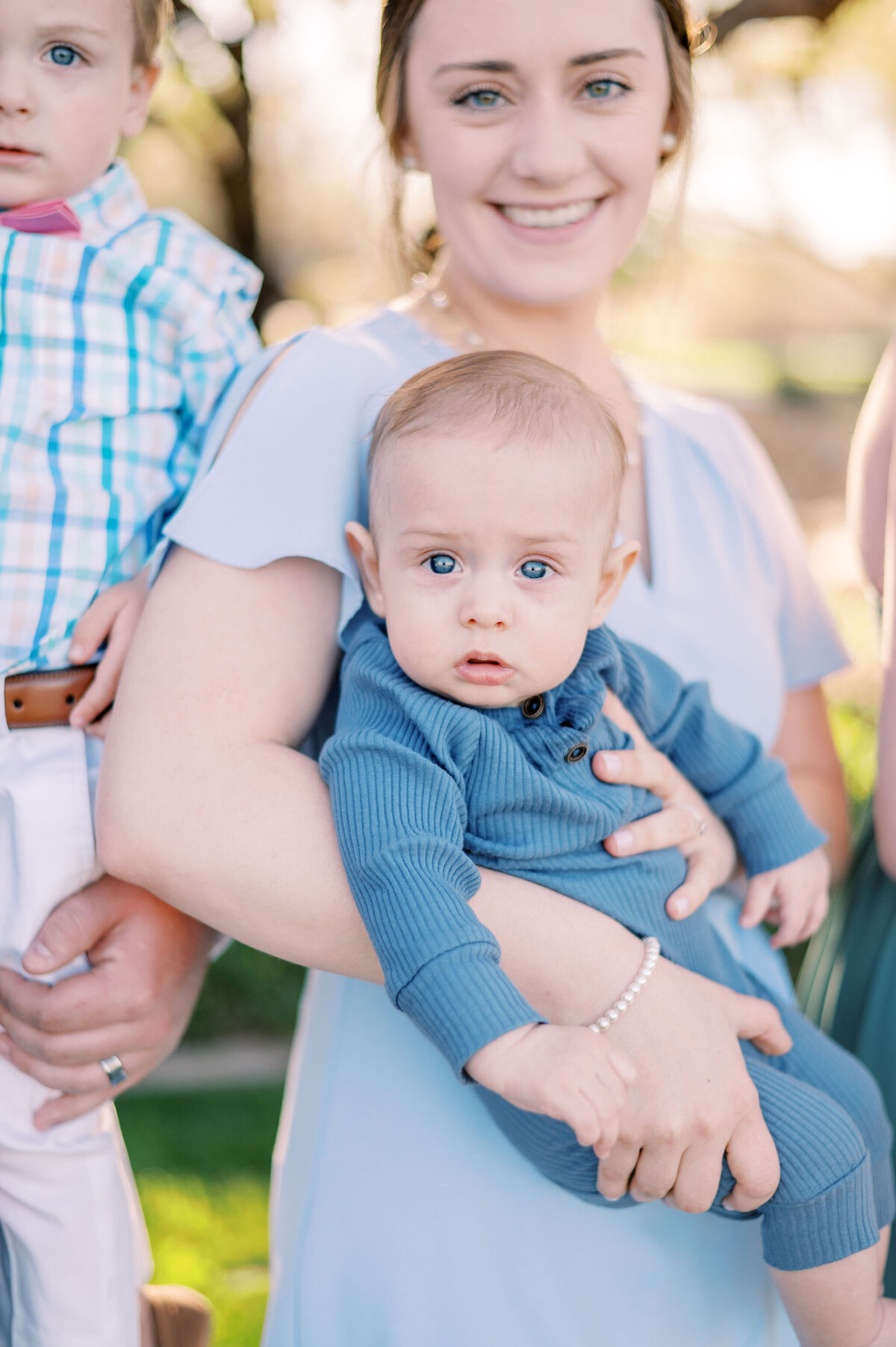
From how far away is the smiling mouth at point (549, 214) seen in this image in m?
1.88

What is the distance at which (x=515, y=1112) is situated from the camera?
1.57 m

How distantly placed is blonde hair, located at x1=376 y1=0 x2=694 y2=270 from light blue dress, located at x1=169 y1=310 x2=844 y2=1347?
42 centimetres

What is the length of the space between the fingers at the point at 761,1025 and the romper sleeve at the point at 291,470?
0.76 metres

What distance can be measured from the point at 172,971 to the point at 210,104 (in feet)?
14.3

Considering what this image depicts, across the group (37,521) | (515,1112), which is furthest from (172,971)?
(37,521)

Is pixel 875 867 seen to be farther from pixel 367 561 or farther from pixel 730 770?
pixel 367 561

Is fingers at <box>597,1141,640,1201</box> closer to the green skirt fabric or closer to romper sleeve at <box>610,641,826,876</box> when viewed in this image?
romper sleeve at <box>610,641,826,876</box>

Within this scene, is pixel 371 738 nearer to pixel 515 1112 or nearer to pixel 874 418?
pixel 515 1112

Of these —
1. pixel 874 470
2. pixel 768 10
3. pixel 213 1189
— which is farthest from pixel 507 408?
pixel 213 1189

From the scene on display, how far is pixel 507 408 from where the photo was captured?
1.52 metres

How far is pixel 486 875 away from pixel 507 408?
0.59 m

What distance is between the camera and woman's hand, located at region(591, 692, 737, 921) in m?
1.60

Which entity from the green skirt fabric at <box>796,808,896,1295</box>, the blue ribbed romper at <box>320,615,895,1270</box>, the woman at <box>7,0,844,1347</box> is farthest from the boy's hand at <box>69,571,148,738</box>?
the green skirt fabric at <box>796,808,896,1295</box>

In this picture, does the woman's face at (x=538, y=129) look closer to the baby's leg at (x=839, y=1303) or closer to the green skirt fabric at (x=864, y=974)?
the green skirt fabric at (x=864, y=974)
